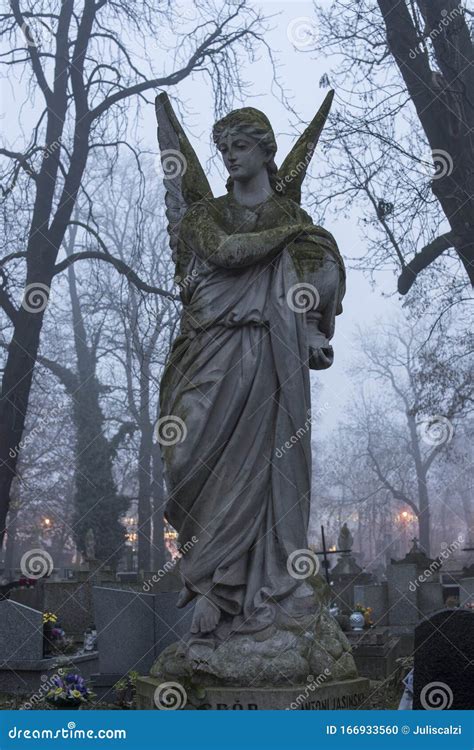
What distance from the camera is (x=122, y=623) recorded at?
8.35 meters

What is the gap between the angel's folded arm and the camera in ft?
18.1

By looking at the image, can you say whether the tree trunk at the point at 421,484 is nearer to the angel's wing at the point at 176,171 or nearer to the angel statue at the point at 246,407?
the angel's wing at the point at 176,171

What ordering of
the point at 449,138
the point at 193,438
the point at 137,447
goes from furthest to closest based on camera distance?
1. the point at 137,447
2. the point at 449,138
3. the point at 193,438

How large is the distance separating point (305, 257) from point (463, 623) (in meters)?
2.64

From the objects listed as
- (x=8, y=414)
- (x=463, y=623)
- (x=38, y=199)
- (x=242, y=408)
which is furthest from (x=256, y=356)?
(x=38, y=199)

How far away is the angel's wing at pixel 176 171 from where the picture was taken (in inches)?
241

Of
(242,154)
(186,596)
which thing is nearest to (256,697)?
(186,596)

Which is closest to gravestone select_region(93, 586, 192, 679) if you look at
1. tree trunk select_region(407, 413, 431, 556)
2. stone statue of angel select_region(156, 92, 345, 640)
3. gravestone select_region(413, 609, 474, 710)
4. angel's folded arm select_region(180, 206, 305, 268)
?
gravestone select_region(413, 609, 474, 710)

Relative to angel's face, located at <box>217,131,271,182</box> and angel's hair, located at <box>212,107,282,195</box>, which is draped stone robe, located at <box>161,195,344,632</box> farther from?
angel's hair, located at <box>212,107,282,195</box>

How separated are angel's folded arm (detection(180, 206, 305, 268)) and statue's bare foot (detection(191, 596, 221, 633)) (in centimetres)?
193

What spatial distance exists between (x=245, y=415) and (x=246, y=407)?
47mm

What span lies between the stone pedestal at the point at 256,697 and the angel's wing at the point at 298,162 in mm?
A: 2991

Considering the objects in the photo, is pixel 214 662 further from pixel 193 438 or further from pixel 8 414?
pixel 8 414

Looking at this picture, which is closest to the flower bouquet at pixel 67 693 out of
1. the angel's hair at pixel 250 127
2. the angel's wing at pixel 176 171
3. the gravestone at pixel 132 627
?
the gravestone at pixel 132 627
